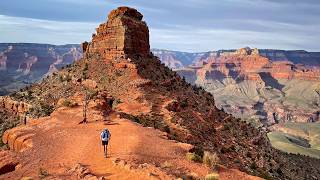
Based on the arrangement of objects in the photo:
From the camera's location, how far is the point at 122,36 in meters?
65.3

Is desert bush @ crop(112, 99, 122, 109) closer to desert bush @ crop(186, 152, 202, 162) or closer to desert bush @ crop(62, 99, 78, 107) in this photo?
desert bush @ crop(62, 99, 78, 107)

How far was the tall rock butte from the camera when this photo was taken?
65.8 m

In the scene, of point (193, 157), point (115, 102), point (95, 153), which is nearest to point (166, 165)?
point (193, 157)

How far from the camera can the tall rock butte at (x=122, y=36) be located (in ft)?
216

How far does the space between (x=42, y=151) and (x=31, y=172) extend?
4.60 meters

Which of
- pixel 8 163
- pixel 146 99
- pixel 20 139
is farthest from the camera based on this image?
pixel 146 99

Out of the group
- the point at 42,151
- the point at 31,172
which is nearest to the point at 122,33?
the point at 42,151

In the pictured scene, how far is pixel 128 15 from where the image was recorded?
69.2m

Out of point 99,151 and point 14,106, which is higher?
point 99,151

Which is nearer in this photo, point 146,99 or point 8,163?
point 8,163

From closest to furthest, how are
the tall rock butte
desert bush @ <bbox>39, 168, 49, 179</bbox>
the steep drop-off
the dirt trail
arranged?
desert bush @ <bbox>39, 168, 49, 179</bbox> → the dirt trail → the steep drop-off → the tall rock butte

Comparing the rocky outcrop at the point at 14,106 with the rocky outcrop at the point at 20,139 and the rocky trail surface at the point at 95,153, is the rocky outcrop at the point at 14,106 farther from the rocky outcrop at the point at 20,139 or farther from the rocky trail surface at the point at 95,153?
the rocky outcrop at the point at 20,139

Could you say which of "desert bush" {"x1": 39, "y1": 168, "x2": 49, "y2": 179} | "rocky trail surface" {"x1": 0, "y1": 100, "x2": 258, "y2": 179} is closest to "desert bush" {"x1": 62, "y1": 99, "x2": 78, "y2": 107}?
"rocky trail surface" {"x1": 0, "y1": 100, "x2": 258, "y2": 179}

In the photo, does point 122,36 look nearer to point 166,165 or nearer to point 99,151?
point 99,151
